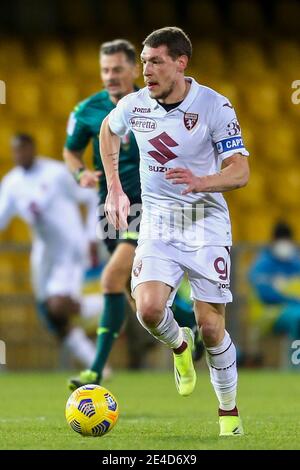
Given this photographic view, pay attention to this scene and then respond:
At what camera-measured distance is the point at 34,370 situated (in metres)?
13.6

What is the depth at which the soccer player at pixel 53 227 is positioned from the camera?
12.2 m

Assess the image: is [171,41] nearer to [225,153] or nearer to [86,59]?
[225,153]

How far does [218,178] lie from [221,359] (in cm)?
100

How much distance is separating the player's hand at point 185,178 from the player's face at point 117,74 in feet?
8.47

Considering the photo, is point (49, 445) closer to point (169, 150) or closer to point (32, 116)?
point (169, 150)

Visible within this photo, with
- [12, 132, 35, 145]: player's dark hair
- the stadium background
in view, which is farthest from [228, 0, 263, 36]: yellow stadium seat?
[12, 132, 35, 145]: player's dark hair

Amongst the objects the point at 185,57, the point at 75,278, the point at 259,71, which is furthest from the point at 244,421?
the point at 259,71

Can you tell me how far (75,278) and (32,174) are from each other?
48.1 inches

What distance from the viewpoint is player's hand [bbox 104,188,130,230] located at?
616 cm

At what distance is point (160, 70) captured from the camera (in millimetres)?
6152

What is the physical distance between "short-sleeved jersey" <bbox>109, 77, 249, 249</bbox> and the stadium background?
31.0ft

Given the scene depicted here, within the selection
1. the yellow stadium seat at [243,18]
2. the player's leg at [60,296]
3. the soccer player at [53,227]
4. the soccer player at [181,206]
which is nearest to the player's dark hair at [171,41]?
the soccer player at [181,206]

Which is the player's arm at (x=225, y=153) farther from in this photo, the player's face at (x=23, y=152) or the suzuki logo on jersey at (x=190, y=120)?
the player's face at (x=23, y=152)

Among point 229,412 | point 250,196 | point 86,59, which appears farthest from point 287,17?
point 229,412
